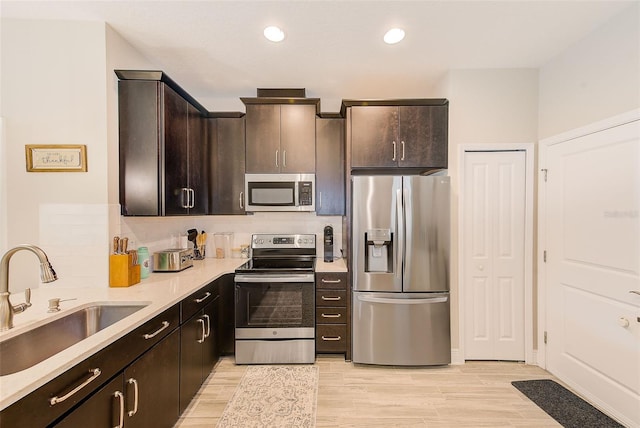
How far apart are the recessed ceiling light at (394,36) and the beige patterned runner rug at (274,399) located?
110 inches

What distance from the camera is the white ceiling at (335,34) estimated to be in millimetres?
1914

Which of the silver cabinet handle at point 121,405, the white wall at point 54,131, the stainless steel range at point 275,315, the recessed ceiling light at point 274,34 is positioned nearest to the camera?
the silver cabinet handle at point 121,405

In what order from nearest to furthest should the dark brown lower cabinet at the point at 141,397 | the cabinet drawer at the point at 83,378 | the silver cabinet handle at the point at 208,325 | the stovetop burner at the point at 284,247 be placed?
the cabinet drawer at the point at 83,378, the dark brown lower cabinet at the point at 141,397, the silver cabinet handle at the point at 208,325, the stovetop burner at the point at 284,247

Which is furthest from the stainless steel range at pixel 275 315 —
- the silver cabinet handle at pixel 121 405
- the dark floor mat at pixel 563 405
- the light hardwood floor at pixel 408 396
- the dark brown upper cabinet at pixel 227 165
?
the dark floor mat at pixel 563 405

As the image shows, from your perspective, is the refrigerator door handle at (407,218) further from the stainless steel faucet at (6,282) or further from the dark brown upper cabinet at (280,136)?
the stainless steel faucet at (6,282)

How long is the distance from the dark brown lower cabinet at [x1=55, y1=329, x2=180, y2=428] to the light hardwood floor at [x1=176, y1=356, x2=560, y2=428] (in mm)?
357

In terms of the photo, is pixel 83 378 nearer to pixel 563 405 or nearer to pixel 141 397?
pixel 141 397

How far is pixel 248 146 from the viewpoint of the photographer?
299cm

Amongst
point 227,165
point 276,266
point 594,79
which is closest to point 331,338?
point 276,266

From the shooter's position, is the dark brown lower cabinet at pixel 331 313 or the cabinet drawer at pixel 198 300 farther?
the dark brown lower cabinet at pixel 331 313

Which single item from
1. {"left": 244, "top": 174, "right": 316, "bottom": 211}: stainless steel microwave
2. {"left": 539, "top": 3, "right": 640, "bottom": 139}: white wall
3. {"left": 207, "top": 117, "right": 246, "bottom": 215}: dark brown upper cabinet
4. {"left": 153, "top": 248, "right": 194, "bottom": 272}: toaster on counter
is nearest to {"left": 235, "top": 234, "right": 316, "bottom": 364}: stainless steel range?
{"left": 153, "top": 248, "right": 194, "bottom": 272}: toaster on counter

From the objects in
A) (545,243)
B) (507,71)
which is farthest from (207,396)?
(507,71)

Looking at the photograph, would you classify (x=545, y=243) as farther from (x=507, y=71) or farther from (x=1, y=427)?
(x=1, y=427)

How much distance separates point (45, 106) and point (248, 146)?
152 centimetres
